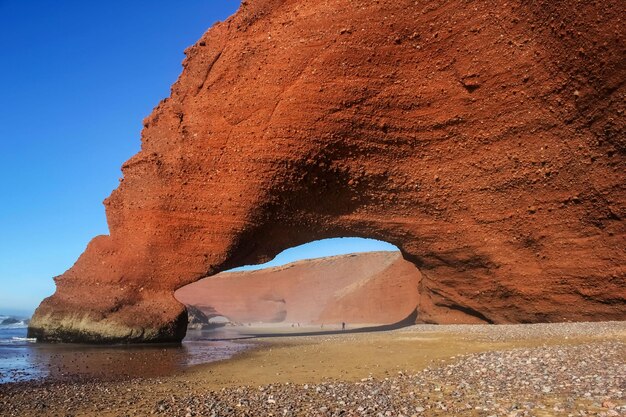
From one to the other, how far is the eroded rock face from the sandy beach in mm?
Answer: 4374

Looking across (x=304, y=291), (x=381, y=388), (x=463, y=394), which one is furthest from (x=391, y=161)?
(x=304, y=291)

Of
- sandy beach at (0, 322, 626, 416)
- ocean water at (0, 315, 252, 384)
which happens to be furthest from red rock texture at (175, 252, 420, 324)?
sandy beach at (0, 322, 626, 416)

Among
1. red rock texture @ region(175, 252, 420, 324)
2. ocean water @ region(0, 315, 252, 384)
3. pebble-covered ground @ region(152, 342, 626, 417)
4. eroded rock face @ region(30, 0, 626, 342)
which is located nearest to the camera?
pebble-covered ground @ region(152, 342, 626, 417)

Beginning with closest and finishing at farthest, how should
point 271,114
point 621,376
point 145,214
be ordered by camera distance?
point 621,376 < point 271,114 < point 145,214

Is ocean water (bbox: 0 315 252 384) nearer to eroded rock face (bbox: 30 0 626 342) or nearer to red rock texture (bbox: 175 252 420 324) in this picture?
eroded rock face (bbox: 30 0 626 342)

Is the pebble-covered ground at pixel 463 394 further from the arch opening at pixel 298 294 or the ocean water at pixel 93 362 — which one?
the arch opening at pixel 298 294

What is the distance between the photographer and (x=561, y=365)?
552cm

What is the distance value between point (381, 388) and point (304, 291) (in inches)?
1594

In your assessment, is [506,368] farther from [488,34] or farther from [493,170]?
[488,34]

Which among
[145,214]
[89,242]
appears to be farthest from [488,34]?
[89,242]

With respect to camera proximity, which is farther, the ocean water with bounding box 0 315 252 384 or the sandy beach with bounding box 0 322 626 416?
the ocean water with bounding box 0 315 252 384

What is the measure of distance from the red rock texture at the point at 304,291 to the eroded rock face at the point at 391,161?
54.5ft

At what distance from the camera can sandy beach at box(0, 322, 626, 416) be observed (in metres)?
4.12

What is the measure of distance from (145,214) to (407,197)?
8294 mm
